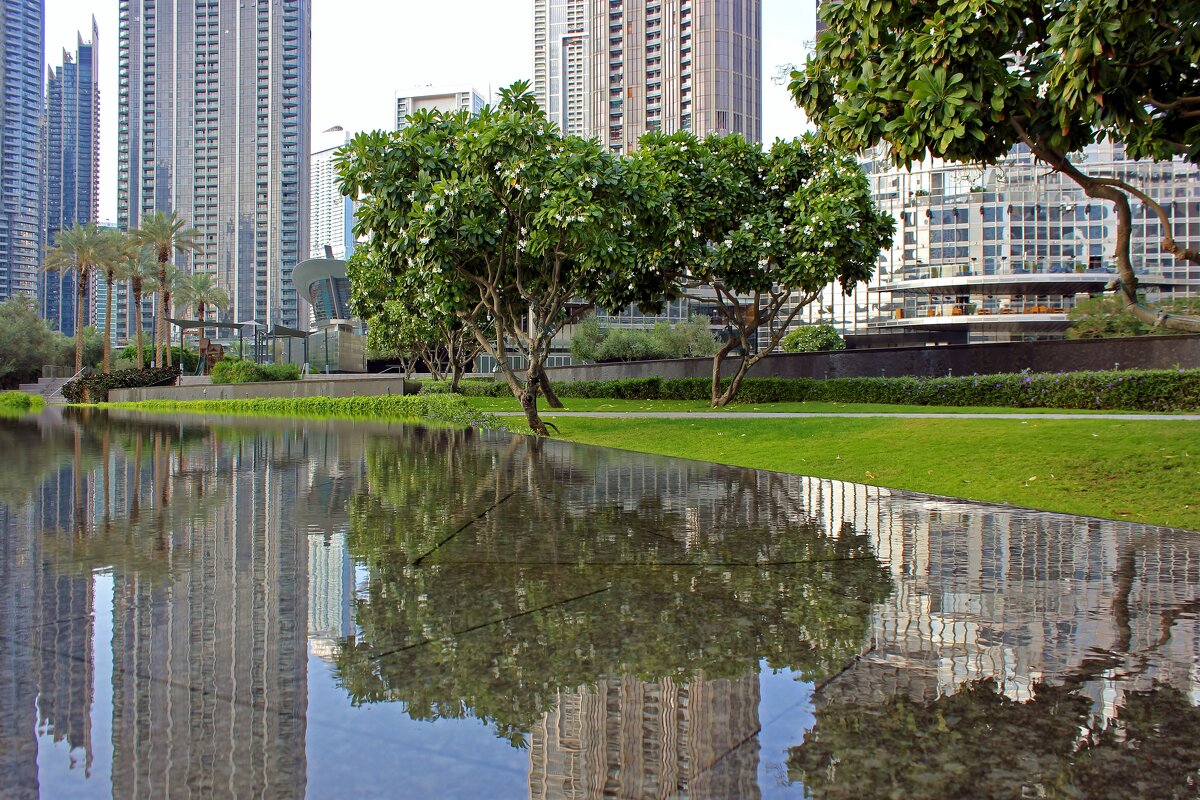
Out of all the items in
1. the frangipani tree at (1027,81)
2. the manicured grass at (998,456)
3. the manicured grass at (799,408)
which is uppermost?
the frangipani tree at (1027,81)

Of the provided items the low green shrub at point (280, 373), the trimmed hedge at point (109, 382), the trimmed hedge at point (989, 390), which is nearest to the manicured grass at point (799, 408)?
the trimmed hedge at point (989, 390)

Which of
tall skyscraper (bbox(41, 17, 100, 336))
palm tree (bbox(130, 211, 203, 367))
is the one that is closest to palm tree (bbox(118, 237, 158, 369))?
palm tree (bbox(130, 211, 203, 367))

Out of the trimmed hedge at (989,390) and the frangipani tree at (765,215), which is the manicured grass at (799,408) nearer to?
the trimmed hedge at (989,390)

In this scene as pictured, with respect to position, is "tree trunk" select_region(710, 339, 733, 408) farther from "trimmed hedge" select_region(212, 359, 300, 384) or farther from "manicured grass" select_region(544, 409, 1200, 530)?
"trimmed hedge" select_region(212, 359, 300, 384)

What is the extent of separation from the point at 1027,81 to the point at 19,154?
147958 mm

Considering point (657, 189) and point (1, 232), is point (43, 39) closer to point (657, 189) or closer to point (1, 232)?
point (1, 232)

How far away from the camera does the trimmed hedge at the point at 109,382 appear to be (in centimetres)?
5256

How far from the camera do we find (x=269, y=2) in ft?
461

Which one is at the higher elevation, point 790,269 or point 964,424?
point 790,269

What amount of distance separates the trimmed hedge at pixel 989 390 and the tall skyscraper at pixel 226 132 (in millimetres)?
122246

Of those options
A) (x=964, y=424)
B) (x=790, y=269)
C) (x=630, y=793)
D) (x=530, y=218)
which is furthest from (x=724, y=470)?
(x=790, y=269)

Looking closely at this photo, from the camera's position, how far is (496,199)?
57.4 ft

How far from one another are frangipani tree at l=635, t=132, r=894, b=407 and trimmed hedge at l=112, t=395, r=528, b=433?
22.9 ft

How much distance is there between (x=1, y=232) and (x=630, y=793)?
14205cm
